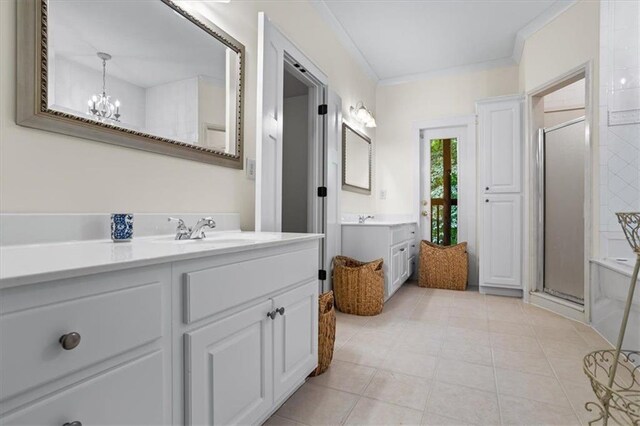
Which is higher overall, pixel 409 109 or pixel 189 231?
pixel 409 109

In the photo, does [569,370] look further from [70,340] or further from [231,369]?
[70,340]

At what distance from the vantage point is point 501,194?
11.4ft

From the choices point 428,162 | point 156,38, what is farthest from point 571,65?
point 156,38

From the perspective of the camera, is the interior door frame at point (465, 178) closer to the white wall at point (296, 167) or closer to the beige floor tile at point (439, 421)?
the white wall at point (296, 167)

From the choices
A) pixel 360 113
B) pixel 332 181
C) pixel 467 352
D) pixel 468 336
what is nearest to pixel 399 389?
pixel 467 352

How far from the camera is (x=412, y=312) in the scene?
2875mm

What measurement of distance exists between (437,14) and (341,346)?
2.96 metres

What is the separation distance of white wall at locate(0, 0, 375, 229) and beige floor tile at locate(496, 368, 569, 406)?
163 centimetres

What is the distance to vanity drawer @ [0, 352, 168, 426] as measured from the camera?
609 millimetres

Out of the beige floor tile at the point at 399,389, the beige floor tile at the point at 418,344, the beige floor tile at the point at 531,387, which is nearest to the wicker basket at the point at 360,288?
the beige floor tile at the point at 418,344

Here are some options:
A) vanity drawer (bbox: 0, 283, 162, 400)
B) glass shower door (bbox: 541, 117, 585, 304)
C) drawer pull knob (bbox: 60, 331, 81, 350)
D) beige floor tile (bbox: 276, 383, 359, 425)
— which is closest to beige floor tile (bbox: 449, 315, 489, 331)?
glass shower door (bbox: 541, 117, 585, 304)

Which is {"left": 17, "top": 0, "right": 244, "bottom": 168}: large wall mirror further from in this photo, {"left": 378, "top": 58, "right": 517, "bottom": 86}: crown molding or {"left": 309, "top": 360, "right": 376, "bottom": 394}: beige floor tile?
{"left": 378, "top": 58, "right": 517, "bottom": 86}: crown molding

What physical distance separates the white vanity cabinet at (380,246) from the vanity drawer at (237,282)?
1590mm

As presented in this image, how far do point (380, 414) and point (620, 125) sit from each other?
2.69 m
